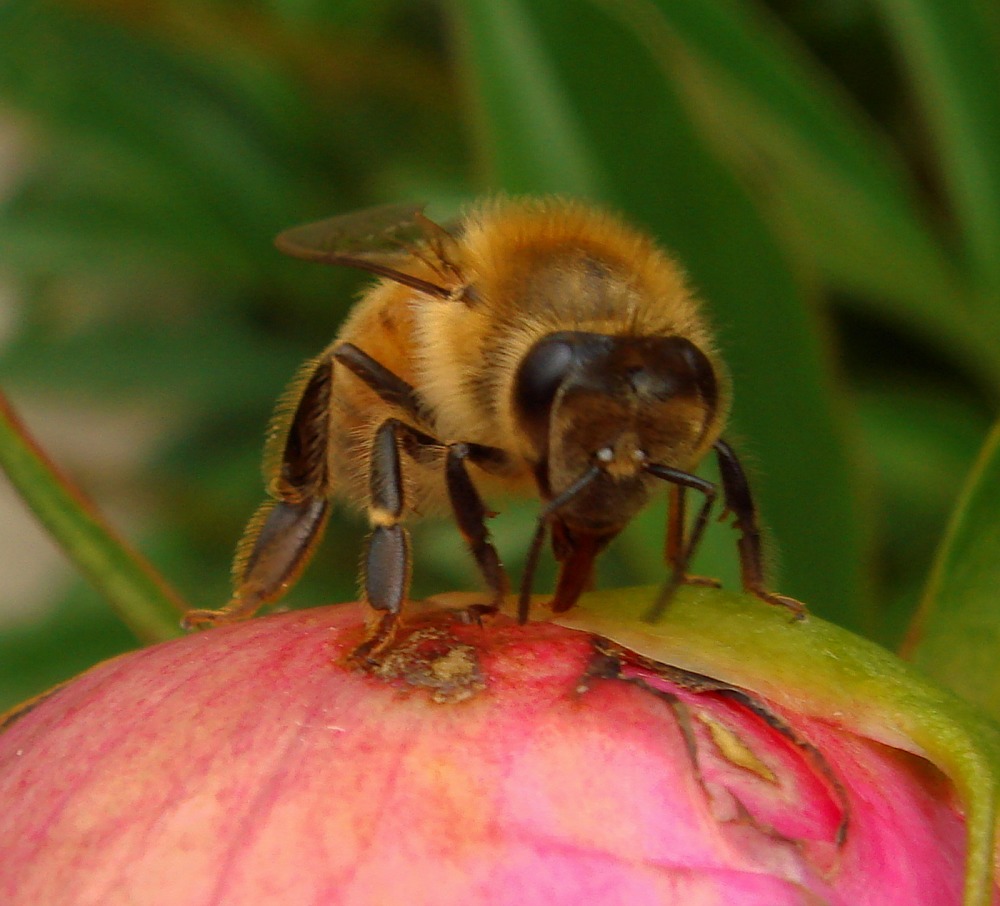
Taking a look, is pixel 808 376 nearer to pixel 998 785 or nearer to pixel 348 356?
pixel 348 356

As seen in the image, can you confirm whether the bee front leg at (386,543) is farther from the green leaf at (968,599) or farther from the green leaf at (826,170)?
the green leaf at (826,170)

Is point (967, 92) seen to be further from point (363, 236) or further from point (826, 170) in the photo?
point (363, 236)

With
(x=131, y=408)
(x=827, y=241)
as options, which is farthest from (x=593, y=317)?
(x=131, y=408)

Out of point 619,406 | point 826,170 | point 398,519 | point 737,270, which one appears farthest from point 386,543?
point 826,170

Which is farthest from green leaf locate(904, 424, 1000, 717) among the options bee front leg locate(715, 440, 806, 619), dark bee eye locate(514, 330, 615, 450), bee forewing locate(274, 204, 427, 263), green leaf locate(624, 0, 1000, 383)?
green leaf locate(624, 0, 1000, 383)

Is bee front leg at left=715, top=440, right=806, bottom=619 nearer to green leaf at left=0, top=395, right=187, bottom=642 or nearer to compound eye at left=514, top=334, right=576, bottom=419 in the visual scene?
compound eye at left=514, top=334, right=576, bottom=419

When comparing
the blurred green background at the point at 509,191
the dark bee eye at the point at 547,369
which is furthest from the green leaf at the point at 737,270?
the dark bee eye at the point at 547,369
